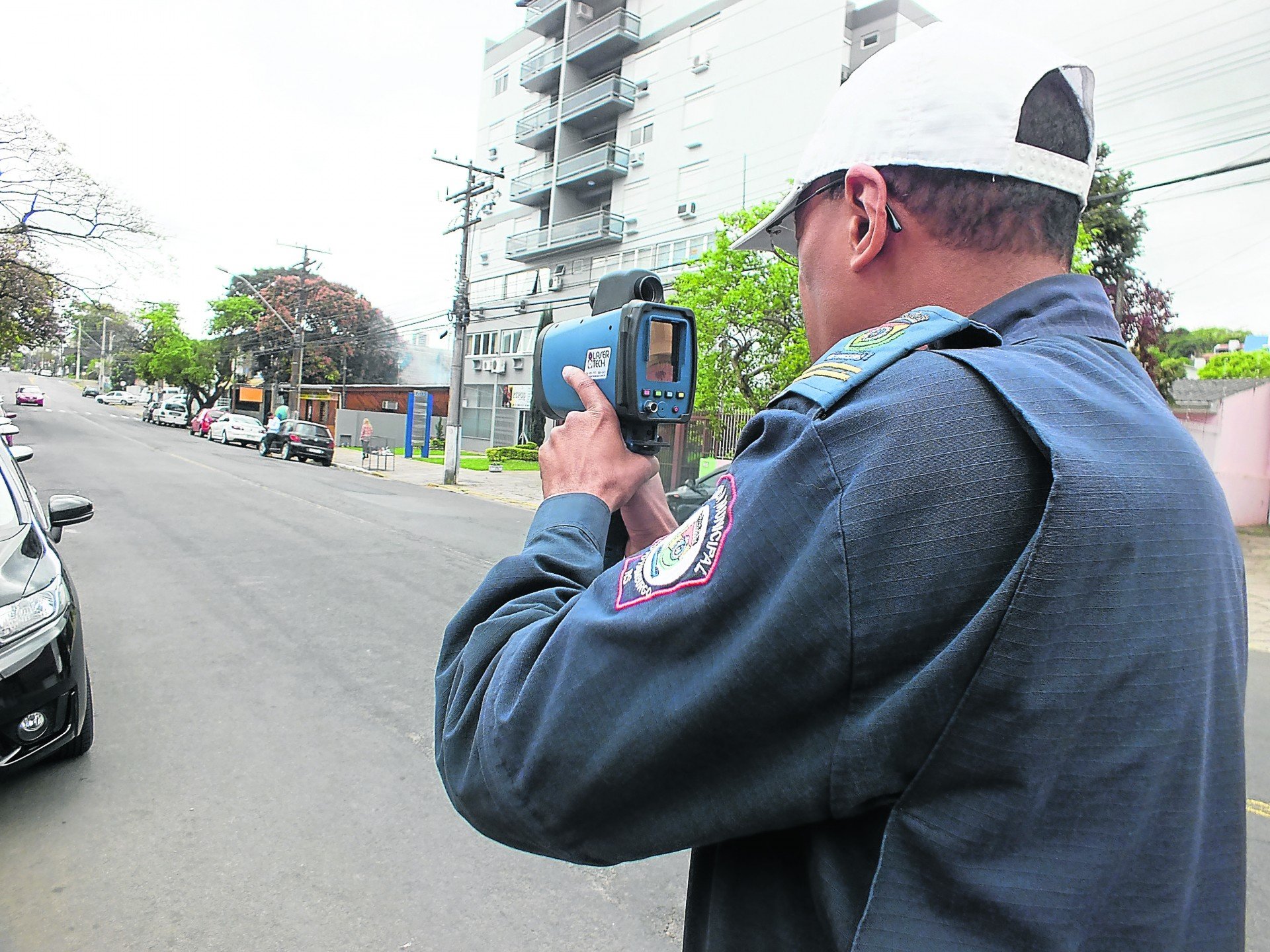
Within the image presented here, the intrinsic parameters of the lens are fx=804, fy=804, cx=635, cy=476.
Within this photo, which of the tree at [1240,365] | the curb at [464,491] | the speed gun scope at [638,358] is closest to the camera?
the speed gun scope at [638,358]

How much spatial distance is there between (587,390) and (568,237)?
3188 cm

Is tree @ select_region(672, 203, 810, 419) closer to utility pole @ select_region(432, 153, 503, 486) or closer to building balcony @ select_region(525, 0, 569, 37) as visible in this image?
utility pole @ select_region(432, 153, 503, 486)

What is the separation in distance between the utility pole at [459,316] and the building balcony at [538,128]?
13.4m

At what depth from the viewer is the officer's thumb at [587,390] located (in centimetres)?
126

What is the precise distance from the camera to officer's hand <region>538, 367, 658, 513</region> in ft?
3.82

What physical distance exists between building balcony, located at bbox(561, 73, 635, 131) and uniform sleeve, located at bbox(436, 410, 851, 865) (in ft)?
105

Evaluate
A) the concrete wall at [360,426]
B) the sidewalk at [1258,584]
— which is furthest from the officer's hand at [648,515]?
the concrete wall at [360,426]

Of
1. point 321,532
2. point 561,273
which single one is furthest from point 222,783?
point 561,273

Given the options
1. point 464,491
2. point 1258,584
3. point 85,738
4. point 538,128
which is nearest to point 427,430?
point 464,491

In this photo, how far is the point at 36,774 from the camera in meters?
3.34

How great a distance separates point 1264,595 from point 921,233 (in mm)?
12967

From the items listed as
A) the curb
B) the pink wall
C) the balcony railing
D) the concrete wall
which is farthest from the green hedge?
the pink wall

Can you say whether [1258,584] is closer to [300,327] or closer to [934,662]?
[934,662]

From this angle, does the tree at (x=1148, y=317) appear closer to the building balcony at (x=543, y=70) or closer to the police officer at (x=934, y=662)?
the police officer at (x=934, y=662)
